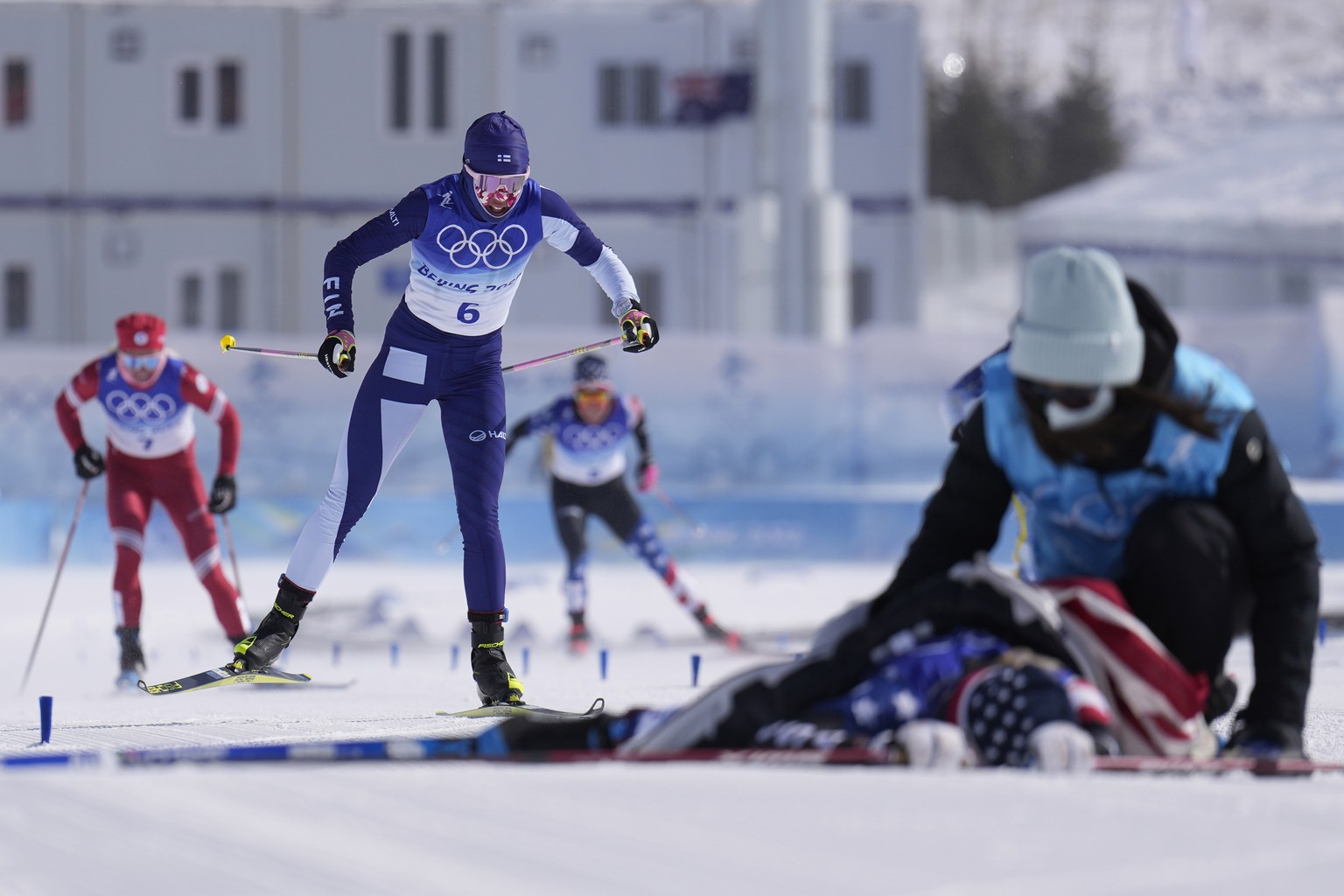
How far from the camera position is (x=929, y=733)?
287 centimetres

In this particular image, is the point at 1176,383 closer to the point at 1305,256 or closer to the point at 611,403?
the point at 611,403

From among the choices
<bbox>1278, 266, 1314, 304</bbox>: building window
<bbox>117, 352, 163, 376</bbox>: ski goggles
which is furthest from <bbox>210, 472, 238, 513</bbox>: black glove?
<bbox>1278, 266, 1314, 304</bbox>: building window

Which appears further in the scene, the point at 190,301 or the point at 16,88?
the point at 190,301

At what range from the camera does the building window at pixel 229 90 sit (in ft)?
76.4

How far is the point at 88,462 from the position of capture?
777cm

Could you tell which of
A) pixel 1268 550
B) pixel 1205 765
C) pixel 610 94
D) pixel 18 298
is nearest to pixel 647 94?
pixel 610 94

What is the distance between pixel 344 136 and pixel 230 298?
8.72ft

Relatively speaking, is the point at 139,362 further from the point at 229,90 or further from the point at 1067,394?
the point at 229,90

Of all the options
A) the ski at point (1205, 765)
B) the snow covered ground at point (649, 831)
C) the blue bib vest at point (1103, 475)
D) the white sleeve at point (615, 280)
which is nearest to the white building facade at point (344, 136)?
the white sleeve at point (615, 280)

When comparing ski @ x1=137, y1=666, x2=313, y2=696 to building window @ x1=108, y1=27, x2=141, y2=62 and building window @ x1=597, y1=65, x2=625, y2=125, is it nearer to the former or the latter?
building window @ x1=597, y1=65, x2=625, y2=125

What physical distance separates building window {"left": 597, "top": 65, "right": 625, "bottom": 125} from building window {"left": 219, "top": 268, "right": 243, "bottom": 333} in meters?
5.29

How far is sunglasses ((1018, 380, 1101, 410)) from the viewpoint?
3061 mm

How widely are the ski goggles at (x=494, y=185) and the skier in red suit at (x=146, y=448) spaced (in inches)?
121

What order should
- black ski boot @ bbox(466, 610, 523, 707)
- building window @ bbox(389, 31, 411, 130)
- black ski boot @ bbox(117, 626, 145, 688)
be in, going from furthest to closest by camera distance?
1. building window @ bbox(389, 31, 411, 130)
2. black ski boot @ bbox(117, 626, 145, 688)
3. black ski boot @ bbox(466, 610, 523, 707)
